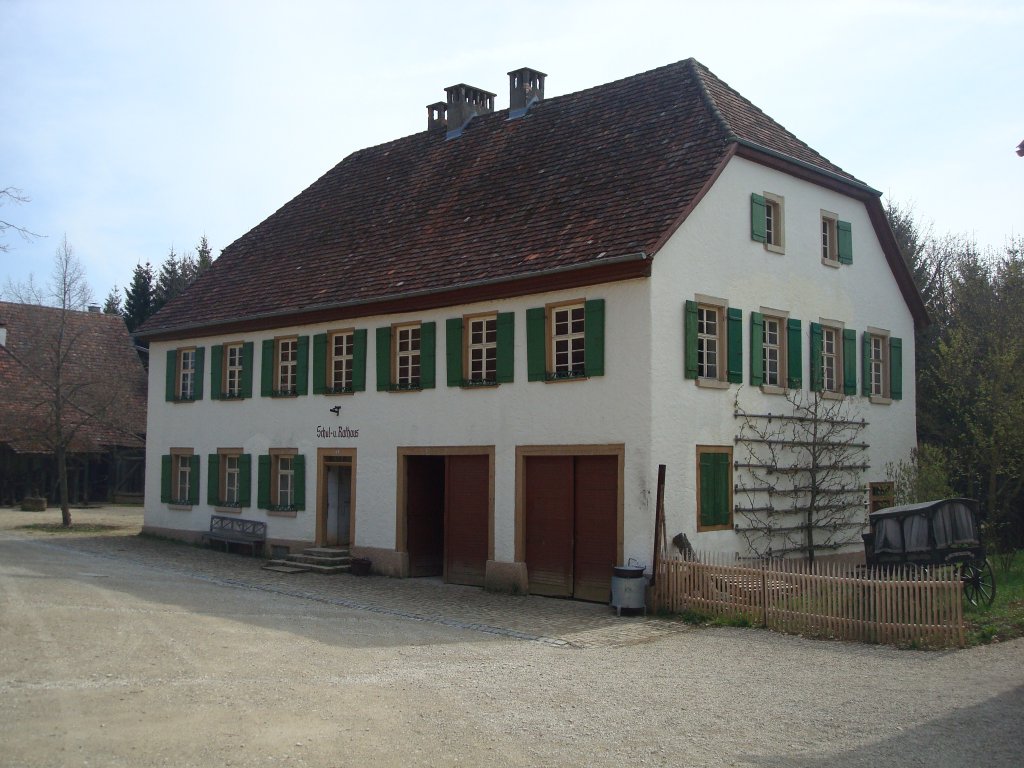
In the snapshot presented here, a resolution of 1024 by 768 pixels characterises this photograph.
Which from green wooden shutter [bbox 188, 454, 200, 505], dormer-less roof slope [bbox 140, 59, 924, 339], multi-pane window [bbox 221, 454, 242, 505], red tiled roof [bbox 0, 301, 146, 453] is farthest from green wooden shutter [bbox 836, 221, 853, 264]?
red tiled roof [bbox 0, 301, 146, 453]

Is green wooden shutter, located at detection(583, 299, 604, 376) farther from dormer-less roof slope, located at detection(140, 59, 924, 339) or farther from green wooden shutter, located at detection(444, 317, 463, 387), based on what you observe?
green wooden shutter, located at detection(444, 317, 463, 387)

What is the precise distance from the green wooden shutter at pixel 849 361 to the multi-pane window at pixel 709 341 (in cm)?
402

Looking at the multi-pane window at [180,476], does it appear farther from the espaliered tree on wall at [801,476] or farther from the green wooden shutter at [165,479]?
→ the espaliered tree on wall at [801,476]

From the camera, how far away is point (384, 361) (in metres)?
20.6

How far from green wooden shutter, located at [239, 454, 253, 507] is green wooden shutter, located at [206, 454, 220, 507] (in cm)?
107

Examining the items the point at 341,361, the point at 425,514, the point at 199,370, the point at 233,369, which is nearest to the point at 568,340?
the point at 425,514

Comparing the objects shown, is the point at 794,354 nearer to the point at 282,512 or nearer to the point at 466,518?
the point at 466,518

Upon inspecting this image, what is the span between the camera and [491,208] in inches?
811

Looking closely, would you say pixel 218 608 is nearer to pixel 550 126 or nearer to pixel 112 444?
pixel 550 126

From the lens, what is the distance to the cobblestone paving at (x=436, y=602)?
14.1 metres

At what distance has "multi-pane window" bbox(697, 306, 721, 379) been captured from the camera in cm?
1739

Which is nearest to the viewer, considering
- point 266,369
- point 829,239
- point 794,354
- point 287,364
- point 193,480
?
point 794,354

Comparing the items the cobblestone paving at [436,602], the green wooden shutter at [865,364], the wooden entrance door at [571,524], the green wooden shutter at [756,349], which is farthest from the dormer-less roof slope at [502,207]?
the cobblestone paving at [436,602]

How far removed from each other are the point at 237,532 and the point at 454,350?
25.6ft
